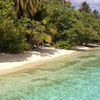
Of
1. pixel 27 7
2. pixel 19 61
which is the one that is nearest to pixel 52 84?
pixel 19 61

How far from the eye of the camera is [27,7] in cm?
3544

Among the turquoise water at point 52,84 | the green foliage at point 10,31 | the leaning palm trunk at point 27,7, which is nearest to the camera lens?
the turquoise water at point 52,84

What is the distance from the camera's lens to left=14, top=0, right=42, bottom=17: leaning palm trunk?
34.0 metres

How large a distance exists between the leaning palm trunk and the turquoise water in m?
9.79

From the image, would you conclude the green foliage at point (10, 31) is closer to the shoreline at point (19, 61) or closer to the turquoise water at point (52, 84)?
the shoreline at point (19, 61)

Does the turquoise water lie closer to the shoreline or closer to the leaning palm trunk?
the shoreline

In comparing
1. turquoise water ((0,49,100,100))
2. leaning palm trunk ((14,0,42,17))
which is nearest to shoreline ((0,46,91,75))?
turquoise water ((0,49,100,100))

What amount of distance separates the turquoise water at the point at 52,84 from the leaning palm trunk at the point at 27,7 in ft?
32.1

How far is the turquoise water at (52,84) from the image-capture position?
17047 mm

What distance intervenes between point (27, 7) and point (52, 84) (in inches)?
669

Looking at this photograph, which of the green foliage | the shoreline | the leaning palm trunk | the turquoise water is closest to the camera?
the turquoise water

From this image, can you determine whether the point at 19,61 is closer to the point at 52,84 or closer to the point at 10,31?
the point at 10,31

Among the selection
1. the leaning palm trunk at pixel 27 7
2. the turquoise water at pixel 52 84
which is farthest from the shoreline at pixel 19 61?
the leaning palm trunk at pixel 27 7

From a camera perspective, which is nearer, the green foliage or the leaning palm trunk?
the green foliage
